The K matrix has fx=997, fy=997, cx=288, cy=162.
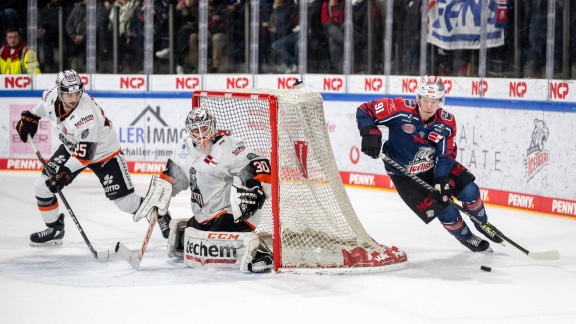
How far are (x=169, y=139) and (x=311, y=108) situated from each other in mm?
4883

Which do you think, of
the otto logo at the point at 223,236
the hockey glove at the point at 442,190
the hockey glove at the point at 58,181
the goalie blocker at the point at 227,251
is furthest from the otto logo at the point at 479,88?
the hockey glove at the point at 58,181

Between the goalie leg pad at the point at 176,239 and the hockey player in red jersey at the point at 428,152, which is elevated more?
the hockey player in red jersey at the point at 428,152

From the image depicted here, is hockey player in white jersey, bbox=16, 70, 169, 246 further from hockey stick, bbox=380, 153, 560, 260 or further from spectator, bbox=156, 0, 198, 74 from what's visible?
spectator, bbox=156, 0, 198, 74

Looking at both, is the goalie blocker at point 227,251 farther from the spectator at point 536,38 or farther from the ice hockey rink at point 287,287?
the spectator at point 536,38

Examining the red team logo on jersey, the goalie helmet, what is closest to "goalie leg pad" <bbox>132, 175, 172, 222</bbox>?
the goalie helmet

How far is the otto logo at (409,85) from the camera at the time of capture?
9469 mm

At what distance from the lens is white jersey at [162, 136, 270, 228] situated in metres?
5.72

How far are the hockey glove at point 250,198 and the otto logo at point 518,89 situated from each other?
3609 millimetres

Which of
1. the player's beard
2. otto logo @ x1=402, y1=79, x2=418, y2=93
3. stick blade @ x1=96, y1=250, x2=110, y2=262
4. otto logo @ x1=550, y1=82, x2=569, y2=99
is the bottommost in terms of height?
stick blade @ x1=96, y1=250, x2=110, y2=262

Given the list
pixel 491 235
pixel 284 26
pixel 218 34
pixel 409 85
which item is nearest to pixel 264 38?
pixel 284 26

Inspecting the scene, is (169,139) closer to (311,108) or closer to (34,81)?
(34,81)

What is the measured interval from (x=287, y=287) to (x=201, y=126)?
1063mm

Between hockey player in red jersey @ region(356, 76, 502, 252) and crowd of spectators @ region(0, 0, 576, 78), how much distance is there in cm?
Answer: 300

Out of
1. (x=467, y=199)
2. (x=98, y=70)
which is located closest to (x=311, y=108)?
(x=467, y=199)
